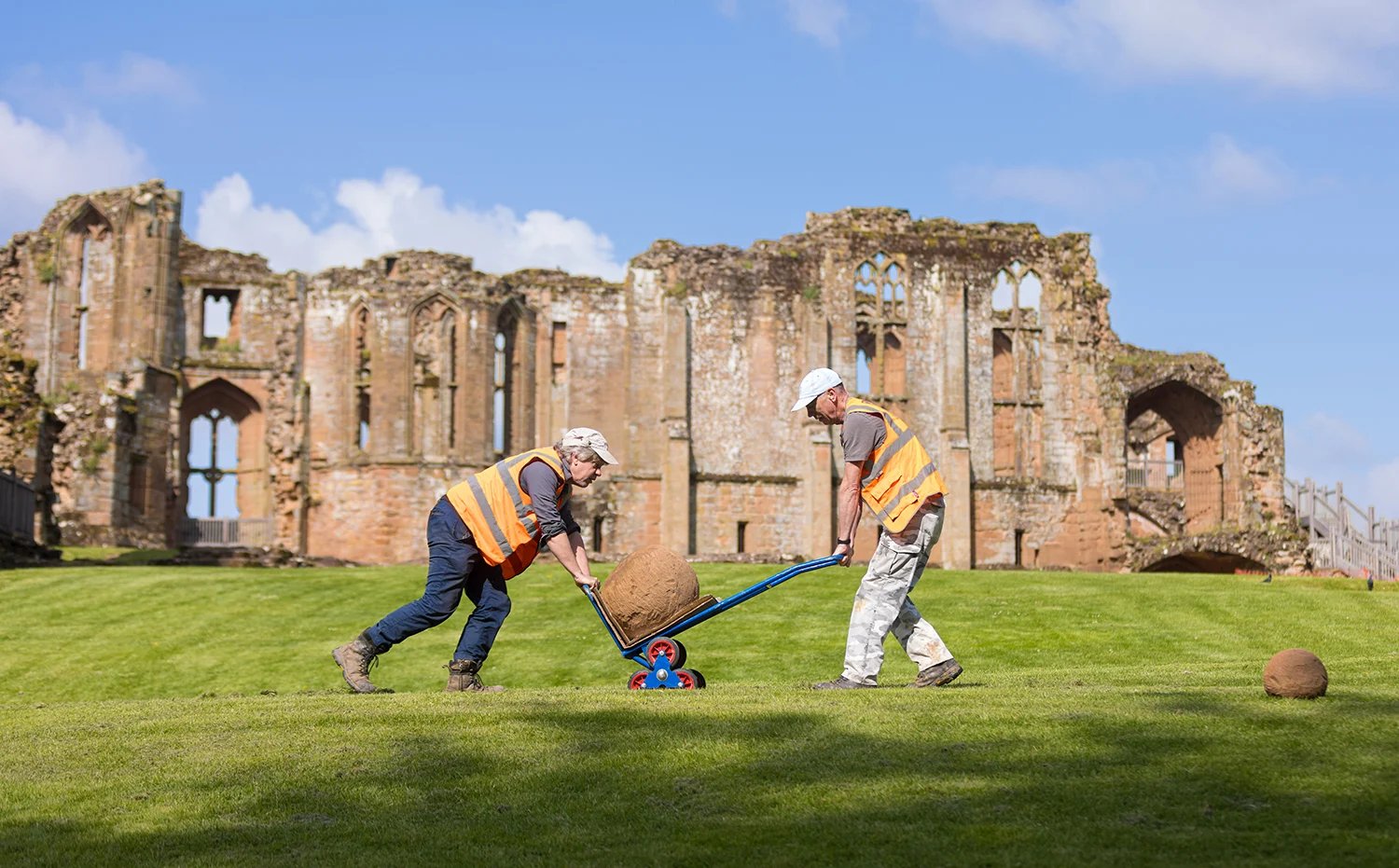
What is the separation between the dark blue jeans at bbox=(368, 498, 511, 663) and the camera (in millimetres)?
12500

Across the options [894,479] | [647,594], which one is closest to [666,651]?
[647,594]

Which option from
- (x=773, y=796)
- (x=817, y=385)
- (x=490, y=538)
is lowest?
(x=773, y=796)

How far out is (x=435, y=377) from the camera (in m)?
48.8

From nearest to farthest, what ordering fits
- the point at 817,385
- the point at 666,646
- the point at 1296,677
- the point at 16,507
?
the point at 1296,677
the point at 817,385
the point at 666,646
the point at 16,507

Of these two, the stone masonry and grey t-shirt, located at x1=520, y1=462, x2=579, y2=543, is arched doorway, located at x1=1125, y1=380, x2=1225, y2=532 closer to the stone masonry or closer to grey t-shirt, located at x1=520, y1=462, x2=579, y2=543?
the stone masonry

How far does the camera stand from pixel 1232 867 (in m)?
6.67

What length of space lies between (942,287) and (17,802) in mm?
46793

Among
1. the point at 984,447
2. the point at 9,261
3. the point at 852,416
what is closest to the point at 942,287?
the point at 984,447

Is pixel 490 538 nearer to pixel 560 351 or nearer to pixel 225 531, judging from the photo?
pixel 560 351

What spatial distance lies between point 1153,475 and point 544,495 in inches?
1826

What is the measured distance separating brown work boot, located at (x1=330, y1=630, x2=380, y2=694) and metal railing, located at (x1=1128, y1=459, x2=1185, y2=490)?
1775 inches

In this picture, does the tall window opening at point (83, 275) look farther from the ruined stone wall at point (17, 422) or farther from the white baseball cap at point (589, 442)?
the white baseball cap at point (589, 442)

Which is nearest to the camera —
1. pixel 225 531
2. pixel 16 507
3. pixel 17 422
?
pixel 16 507

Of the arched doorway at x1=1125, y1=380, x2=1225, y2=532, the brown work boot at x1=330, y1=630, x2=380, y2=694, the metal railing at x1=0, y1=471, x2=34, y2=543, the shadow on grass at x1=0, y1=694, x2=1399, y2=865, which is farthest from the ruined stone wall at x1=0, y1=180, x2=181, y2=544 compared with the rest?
the shadow on grass at x1=0, y1=694, x2=1399, y2=865
